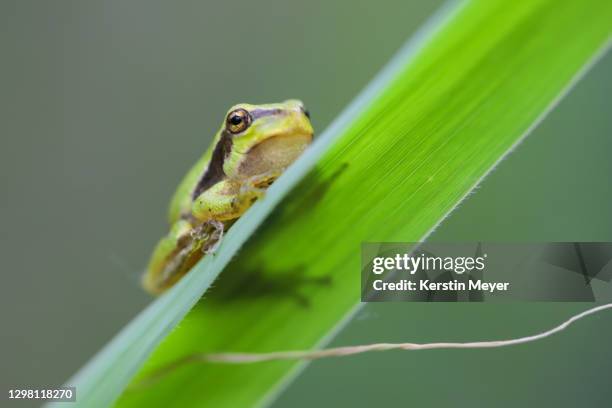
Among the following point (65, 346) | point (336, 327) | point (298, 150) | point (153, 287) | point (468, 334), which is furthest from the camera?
point (65, 346)

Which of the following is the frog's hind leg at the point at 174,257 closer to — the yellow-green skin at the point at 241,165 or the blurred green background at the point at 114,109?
the yellow-green skin at the point at 241,165

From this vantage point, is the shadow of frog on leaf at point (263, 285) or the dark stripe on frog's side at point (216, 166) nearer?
the shadow of frog on leaf at point (263, 285)

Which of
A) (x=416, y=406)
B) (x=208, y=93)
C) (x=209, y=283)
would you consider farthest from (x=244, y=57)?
(x=209, y=283)

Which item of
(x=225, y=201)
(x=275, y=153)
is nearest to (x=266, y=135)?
(x=275, y=153)

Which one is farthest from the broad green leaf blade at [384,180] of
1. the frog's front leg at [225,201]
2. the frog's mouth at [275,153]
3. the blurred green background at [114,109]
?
the blurred green background at [114,109]

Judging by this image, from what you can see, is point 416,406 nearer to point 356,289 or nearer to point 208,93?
point 356,289

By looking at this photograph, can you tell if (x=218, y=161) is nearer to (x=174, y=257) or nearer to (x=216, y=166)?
(x=216, y=166)
